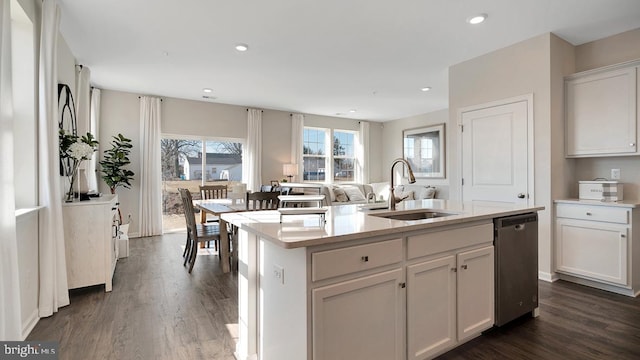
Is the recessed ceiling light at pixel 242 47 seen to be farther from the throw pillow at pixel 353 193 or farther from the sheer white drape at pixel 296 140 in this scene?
the throw pillow at pixel 353 193

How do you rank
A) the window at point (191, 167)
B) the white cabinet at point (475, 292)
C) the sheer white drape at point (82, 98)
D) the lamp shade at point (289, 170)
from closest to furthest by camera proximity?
the white cabinet at point (475, 292) → the sheer white drape at point (82, 98) → the window at point (191, 167) → the lamp shade at point (289, 170)

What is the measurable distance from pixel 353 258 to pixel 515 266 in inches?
61.3

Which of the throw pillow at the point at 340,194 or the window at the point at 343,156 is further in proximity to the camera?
the window at the point at 343,156

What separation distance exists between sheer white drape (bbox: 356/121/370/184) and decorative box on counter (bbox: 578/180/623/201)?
5.31m

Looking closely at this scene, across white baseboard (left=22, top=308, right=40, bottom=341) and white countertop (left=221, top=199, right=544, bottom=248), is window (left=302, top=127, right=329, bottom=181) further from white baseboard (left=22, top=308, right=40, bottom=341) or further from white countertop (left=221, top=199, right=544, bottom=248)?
white baseboard (left=22, top=308, right=40, bottom=341)

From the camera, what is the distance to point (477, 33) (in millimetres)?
3260

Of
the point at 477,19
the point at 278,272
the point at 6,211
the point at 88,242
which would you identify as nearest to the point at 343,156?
the point at 477,19

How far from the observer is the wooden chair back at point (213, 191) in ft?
17.4

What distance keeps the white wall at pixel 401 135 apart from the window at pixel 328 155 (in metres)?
0.92

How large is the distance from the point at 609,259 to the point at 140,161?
6.70 m

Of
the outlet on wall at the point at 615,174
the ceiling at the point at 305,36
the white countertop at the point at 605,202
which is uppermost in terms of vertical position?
the ceiling at the point at 305,36

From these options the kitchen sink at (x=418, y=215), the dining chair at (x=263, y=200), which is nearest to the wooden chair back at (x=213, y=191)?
the dining chair at (x=263, y=200)

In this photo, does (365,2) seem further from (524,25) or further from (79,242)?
(79,242)

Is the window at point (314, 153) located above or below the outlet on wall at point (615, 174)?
above
